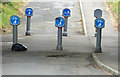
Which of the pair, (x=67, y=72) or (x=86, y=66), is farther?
(x=86, y=66)

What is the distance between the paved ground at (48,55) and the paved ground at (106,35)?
0.51 metres

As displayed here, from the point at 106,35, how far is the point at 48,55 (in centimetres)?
667

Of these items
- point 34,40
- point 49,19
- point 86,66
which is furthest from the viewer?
point 49,19

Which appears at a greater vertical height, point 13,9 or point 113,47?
point 13,9

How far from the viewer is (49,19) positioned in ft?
81.6

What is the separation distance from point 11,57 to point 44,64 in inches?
72.0

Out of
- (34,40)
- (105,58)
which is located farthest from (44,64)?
A: (34,40)

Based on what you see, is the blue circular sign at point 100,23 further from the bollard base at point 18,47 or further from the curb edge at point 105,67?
the bollard base at point 18,47

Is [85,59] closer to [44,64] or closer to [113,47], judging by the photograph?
[44,64]

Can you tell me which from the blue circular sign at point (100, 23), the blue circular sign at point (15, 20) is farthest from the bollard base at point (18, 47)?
the blue circular sign at point (100, 23)

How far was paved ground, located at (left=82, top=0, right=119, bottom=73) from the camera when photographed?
12440mm

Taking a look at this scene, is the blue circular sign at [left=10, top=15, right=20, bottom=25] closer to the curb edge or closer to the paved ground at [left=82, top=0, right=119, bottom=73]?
the paved ground at [left=82, top=0, right=119, bottom=73]

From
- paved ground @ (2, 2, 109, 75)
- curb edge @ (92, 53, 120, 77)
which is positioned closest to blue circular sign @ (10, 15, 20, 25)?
paved ground @ (2, 2, 109, 75)

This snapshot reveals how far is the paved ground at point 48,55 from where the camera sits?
10562 millimetres
